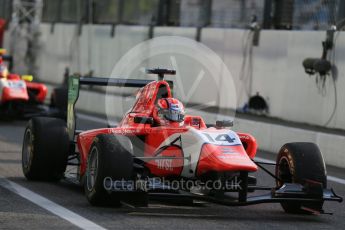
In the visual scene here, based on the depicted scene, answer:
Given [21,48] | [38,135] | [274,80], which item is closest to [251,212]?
[38,135]

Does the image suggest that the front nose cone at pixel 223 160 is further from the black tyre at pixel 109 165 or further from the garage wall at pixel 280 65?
the garage wall at pixel 280 65

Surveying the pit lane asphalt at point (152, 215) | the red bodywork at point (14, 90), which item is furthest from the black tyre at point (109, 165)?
the red bodywork at point (14, 90)

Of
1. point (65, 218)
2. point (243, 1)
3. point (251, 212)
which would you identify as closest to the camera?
point (65, 218)

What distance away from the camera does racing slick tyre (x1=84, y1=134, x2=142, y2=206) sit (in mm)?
9523

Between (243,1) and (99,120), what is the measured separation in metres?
4.11

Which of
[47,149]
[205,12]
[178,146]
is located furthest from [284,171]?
[205,12]

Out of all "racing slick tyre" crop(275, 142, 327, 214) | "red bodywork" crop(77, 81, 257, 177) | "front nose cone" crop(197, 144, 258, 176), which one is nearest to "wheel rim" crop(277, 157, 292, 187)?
"racing slick tyre" crop(275, 142, 327, 214)

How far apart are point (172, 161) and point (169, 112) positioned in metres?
0.64

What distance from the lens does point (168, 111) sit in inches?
418

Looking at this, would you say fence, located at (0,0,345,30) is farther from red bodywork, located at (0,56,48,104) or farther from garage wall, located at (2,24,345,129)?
red bodywork, located at (0,56,48,104)

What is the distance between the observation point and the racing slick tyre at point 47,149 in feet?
37.6

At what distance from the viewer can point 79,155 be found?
11.4 meters

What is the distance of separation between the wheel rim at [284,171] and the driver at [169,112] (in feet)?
3.66

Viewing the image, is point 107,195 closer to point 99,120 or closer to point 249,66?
point 249,66
